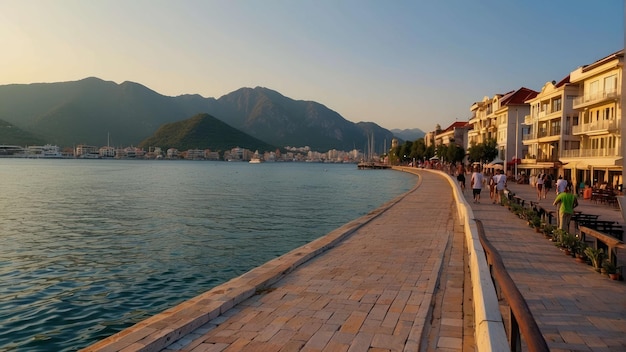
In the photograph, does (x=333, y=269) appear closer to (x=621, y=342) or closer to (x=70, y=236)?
(x=621, y=342)

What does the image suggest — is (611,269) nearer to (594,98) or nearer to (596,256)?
(596,256)

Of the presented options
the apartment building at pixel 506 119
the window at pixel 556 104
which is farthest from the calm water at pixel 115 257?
the apartment building at pixel 506 119

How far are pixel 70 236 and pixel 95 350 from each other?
15.0m

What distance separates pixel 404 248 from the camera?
11.8m

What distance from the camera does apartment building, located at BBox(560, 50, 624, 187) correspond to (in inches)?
1331

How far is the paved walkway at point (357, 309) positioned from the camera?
17.9 ft

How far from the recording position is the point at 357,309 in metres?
6.69

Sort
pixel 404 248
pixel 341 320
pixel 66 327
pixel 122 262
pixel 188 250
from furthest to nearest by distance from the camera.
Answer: pixel 188 250
pixel 122 262
pixel 404 248
pixel 66 327
pixel 341 320

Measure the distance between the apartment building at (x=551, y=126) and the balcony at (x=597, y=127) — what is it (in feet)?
10.1

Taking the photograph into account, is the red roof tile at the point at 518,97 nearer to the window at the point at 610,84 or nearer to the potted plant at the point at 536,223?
the window at the point at 610,84

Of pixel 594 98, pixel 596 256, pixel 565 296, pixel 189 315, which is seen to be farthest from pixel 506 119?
pixel 189 315

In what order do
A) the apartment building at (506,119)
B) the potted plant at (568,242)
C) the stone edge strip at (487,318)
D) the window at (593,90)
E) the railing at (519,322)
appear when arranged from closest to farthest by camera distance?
the railing at (519,322)
the stone edge strip at (487,318)
the potted plant at (568,242)
the window at (593,90)
the apartment building at (506,119)

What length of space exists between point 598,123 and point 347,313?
3699 centimetres

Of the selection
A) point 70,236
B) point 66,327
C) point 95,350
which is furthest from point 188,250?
point 95,350
